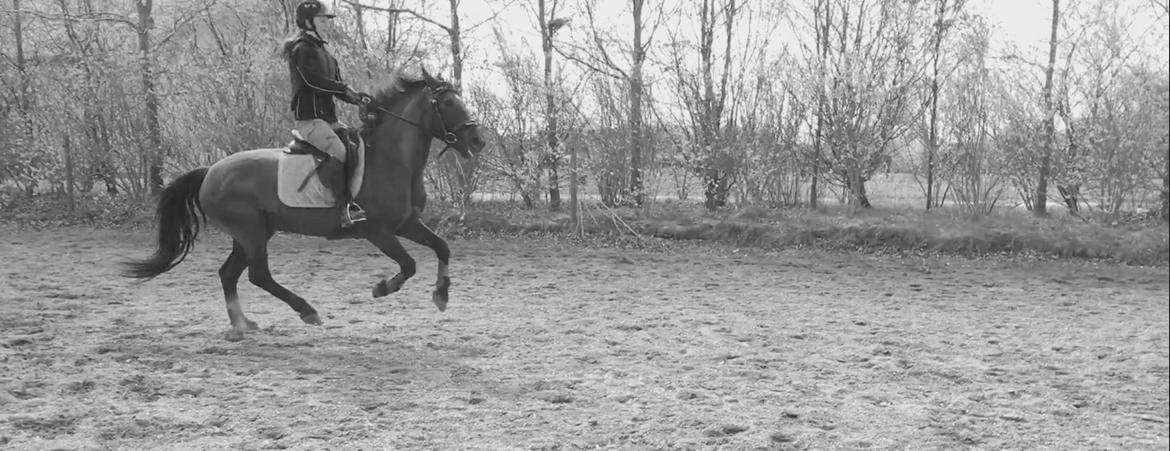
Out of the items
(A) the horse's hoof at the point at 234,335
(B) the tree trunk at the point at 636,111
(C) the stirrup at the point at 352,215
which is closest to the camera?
(C) the stirrup at the point at 352,215

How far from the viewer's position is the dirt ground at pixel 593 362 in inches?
156

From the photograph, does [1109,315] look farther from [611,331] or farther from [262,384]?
[262,384]

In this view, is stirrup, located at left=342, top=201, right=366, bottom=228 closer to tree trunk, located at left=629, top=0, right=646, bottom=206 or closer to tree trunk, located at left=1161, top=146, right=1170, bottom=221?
tree trunk, located at left=1161, top=146, right=1170, bottom=221

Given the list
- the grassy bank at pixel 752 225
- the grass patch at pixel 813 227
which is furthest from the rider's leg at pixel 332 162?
the grassy bank at pixel 752 225

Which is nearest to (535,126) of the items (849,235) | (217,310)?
(849,235)

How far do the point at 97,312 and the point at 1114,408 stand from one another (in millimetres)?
7135

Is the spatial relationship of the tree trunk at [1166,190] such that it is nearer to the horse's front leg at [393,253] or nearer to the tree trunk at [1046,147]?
the horse's front leg at [393,253]

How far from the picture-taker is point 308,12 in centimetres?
395

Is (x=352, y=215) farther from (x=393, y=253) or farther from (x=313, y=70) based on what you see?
(x=313, y=70)

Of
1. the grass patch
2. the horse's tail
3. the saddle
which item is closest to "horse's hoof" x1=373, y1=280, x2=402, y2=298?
the saddle

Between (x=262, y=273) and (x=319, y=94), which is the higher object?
(x=319, y=94)

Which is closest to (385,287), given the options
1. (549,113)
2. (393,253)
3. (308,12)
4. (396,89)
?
(393,253)

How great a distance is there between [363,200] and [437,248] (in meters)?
0.63

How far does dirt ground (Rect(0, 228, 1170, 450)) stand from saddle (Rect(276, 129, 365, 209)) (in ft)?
3.38
